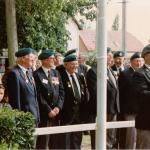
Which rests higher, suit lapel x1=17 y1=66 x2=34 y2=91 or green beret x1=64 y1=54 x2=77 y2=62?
green beret x1=64 y1=54 x2=77 y2=62

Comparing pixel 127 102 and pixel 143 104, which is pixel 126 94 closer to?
pixel 127 102

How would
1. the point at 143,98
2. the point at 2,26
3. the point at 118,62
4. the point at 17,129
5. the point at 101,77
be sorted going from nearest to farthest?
the point at 17,129, the point at 101,77, the point at 143,98, the point at 118,62, the point at 2,26

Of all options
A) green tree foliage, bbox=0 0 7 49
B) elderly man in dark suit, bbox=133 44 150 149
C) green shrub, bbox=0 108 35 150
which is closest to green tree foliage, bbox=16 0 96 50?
green tree foliage, bbox=0 0 7 49

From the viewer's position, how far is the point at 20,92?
7.77 metres

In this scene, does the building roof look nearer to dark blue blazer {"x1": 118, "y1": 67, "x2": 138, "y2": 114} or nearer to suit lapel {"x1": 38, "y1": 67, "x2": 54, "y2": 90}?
dark blue blazer {"x1": 118, "y1": 67, "x2": 138, "y2": 114}

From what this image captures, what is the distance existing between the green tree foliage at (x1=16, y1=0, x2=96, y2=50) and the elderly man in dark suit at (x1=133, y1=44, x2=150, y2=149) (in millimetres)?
13735

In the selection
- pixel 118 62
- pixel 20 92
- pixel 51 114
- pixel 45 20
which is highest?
pixel 45 20

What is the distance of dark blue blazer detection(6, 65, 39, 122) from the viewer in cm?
763

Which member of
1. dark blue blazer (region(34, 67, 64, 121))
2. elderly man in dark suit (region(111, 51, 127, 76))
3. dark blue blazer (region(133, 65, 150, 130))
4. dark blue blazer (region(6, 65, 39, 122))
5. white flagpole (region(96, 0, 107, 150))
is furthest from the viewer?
elderly man in dark suit (region(111, 51, 127, 76))

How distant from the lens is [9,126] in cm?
549

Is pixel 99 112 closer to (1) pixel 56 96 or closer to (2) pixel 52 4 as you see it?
(1) pixel 56 96

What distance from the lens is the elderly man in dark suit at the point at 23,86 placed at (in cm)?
765

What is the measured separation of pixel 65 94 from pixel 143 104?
244 centimetres

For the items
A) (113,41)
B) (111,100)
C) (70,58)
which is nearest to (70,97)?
(70,58)
